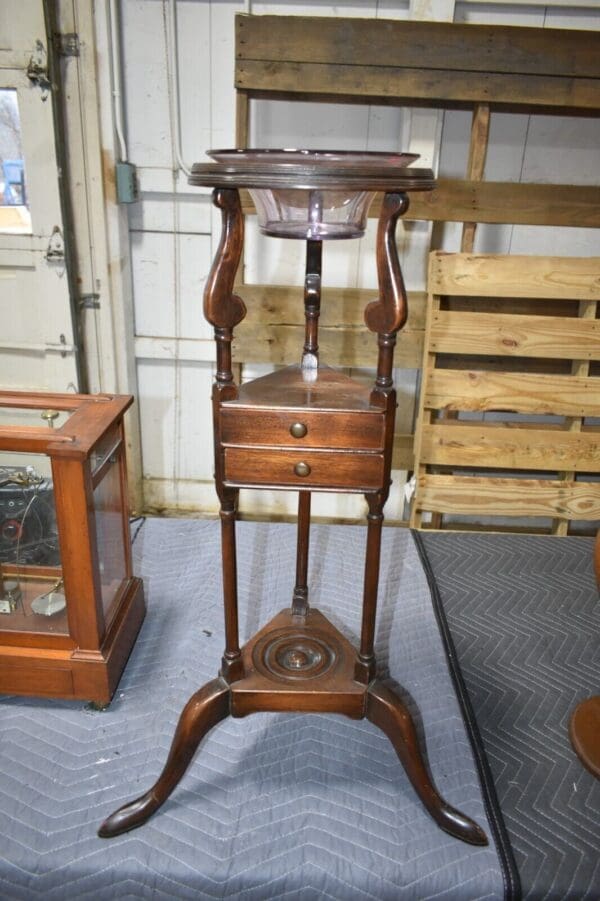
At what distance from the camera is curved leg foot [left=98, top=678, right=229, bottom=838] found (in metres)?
1.12

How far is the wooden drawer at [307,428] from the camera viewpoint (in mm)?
1001

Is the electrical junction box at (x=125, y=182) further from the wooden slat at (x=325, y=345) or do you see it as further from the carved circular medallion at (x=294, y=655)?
the carved circular medallion at (x=294, y=655)

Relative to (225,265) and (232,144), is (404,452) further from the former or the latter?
(225,265)

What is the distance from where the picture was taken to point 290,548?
6.56 ft

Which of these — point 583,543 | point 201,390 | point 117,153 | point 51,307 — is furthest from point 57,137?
point 583,543

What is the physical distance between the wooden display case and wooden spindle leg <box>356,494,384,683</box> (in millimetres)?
529

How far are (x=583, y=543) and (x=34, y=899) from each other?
177 centimetres

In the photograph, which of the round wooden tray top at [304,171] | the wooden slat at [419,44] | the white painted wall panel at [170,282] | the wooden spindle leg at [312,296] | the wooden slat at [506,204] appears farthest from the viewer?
the white painted wall panel at [170,282]

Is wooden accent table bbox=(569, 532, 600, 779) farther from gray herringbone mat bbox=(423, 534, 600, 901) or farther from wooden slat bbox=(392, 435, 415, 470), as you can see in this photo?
wooden slat bbox=(392, 435, 415, 470)

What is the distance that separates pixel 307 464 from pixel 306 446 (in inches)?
1.1

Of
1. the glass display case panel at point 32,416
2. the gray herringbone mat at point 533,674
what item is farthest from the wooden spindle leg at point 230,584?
the gray herringbone mat at point 533,674

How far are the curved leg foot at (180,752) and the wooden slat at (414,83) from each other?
1604mm

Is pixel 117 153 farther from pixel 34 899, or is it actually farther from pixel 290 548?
pixel 34 899

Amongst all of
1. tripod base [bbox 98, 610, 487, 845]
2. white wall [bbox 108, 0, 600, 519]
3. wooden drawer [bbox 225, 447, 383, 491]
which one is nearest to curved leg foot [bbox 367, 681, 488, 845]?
tripod base [bbox 98, 610, 487, 845]
